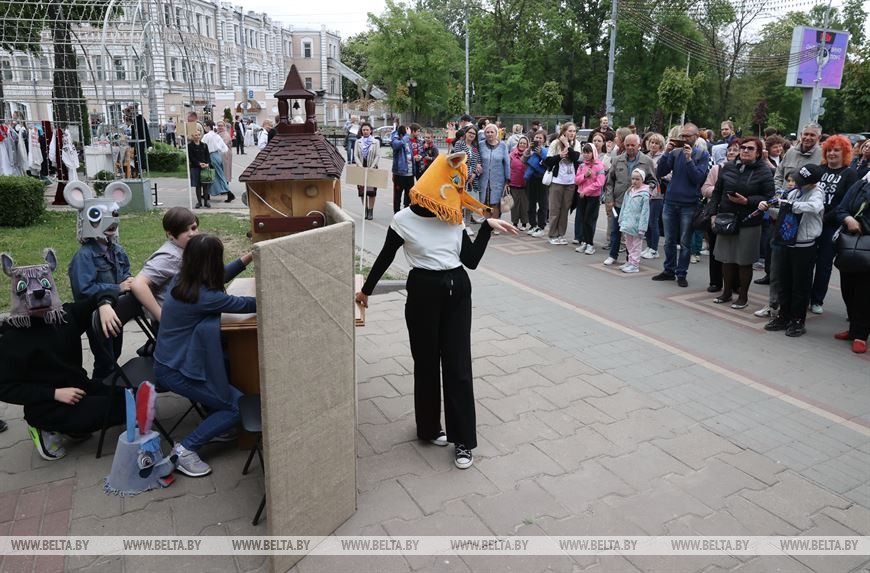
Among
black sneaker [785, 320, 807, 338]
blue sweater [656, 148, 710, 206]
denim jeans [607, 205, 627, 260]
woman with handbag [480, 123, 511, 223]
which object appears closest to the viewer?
black sneaker [785, 320, 807, 338]

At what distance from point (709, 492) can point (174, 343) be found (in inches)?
134

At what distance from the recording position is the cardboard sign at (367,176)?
5012 mm

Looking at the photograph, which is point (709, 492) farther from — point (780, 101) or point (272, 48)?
point (272, 48)

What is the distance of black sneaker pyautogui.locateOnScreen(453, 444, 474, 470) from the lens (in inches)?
161

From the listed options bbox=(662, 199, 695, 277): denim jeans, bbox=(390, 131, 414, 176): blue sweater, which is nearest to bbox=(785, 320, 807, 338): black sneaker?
bbox=(662, 199, 695, 277): denim jeans

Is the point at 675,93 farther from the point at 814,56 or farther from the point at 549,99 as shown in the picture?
the point at 814,56

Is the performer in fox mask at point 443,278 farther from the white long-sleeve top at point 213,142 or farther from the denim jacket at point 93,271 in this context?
the white long-sleeve top at point 213,142

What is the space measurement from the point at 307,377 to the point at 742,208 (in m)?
6.12

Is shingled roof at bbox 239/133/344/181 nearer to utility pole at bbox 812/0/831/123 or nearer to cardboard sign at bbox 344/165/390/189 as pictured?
cardboard sign at bbox 344/165/390/189

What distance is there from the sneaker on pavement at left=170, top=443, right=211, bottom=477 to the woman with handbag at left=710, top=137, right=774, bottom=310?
20.3ft

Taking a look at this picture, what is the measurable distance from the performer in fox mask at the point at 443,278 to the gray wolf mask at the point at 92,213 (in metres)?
1.88

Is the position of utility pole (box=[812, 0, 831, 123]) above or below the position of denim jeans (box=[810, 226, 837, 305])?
above

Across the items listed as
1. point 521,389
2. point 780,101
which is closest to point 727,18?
point 780,101

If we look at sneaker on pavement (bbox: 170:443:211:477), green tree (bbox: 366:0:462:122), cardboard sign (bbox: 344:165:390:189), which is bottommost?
sneaker on pavement (bbox: 170:443:211:477)
